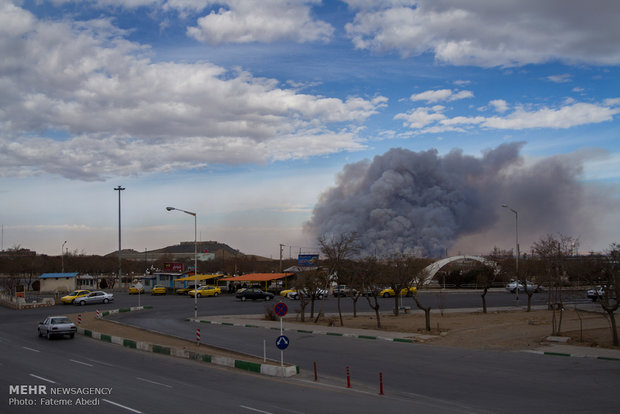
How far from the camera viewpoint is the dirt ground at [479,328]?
22828 mm

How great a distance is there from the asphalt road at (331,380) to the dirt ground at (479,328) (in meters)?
2.19

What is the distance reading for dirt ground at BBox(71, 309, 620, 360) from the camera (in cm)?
2283

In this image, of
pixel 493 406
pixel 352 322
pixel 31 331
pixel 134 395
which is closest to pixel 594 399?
pixel 493 406

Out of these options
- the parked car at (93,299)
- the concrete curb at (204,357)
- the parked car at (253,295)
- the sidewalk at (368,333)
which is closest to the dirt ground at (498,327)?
the sidewalk at (368,333)

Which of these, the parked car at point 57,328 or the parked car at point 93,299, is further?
the parked car at point 93,299

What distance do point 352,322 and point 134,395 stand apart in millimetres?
21315

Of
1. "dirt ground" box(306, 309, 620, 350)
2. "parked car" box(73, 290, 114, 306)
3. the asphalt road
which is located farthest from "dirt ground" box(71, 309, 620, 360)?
→ "parked car" box(73, 290, 114, 306)

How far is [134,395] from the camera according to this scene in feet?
42.7

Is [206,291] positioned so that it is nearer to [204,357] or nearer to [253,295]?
[253,295]

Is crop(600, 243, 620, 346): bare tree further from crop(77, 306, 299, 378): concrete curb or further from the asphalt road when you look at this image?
crop(77, 306, 299, 378): concrete curb

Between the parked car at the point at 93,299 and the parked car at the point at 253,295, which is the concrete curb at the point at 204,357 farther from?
the parked car at the point at 253,295

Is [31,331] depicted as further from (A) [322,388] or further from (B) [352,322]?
(A) [322,388]

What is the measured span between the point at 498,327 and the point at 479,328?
3.69 ft

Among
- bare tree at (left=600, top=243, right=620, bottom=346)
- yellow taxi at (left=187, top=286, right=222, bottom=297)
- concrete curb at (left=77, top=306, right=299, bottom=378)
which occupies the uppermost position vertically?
bare tree at (left=600, top=243, right=620, bottom=346)
